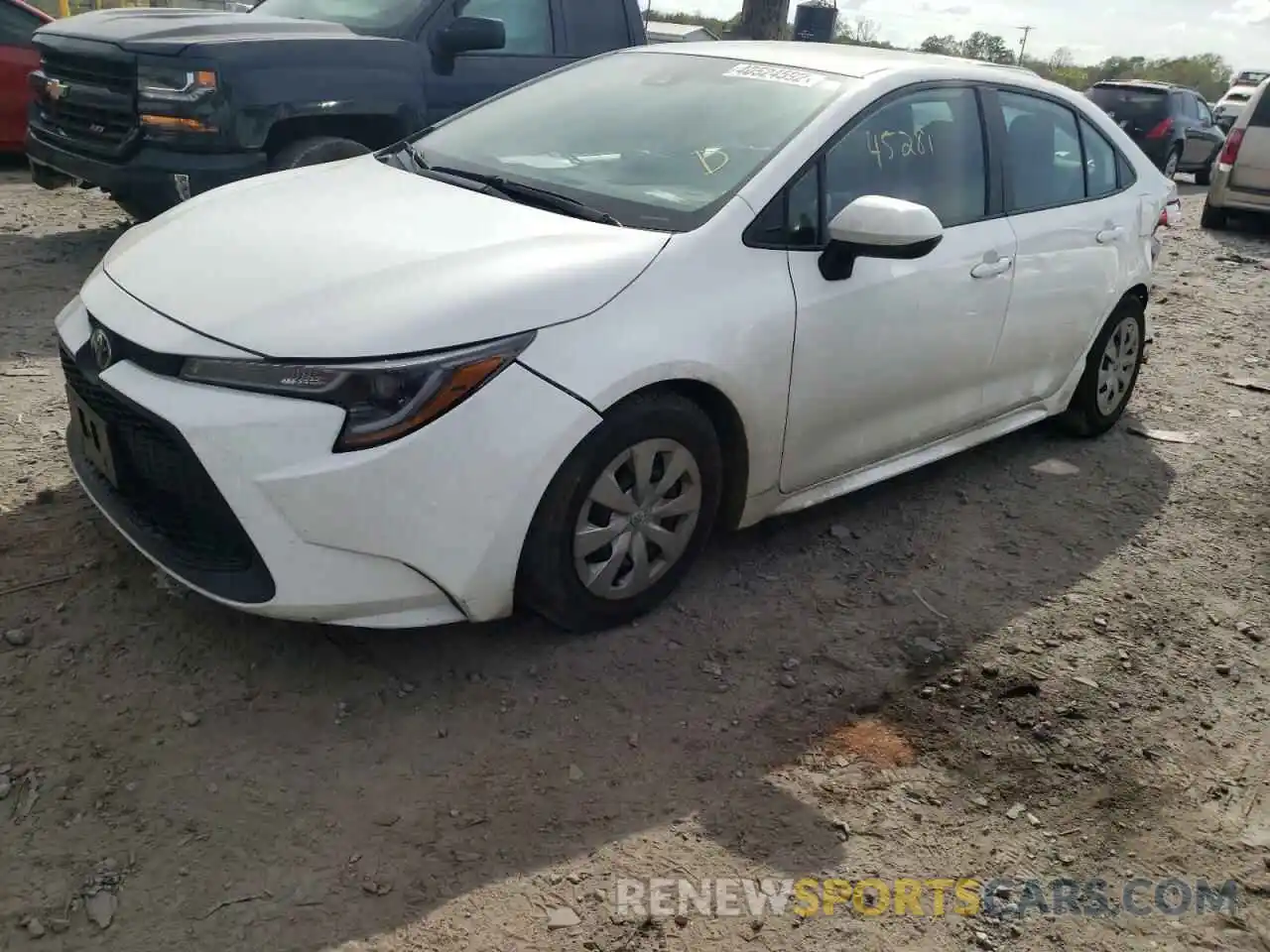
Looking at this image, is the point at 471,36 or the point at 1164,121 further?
the point at 1164,121

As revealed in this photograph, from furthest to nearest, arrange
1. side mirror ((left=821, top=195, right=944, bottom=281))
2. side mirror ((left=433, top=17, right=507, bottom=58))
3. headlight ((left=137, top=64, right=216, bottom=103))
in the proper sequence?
side mirror ((left=433, top=17, right=507, bottom=58))
headlight ((left=137, top=64, right=216, bottom=103))
side mirror ((left=821, top=195, right=944, bottom=281))

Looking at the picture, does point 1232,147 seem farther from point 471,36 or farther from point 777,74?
point 777,74

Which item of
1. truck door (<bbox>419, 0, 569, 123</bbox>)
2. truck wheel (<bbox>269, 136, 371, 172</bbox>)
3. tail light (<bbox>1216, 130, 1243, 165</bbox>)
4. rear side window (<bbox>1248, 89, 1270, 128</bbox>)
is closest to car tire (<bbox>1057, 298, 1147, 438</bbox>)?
truck door (<bbox>419, 0, 569, 123</bbox>)

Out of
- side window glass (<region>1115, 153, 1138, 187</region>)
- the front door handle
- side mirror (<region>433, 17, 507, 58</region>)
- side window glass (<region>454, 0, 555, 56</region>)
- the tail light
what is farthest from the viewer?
the tail light

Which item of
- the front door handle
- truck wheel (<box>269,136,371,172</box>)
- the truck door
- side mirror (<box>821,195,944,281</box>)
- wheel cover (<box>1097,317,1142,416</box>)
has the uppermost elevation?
the truck door

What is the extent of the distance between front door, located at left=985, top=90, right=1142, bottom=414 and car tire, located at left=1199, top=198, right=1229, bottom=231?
8227mm

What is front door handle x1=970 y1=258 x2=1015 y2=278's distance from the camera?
3.98 meters

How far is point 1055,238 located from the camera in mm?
4414

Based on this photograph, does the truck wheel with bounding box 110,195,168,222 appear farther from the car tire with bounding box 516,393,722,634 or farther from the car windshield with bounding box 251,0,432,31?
the car tire with bounding box 516,393,722,634

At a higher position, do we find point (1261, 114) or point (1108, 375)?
point (1261, 114)

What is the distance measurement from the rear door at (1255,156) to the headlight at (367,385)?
36.7 feet

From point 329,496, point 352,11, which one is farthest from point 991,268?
point 352,11

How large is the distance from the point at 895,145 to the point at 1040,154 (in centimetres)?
102

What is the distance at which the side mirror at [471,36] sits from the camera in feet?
20.8
